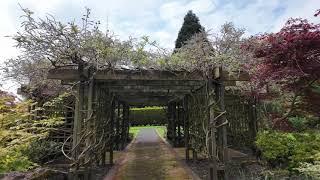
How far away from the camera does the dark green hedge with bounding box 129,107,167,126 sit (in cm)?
3362

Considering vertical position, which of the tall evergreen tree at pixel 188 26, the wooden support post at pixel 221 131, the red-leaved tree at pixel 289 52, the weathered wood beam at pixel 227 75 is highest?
the tall evergreen tree at pixel 188 26

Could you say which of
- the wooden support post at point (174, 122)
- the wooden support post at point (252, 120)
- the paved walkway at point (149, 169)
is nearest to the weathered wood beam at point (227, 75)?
the paved walkway at point (149, 169)

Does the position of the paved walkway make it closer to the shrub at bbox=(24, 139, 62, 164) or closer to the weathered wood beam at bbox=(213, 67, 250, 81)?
the shrub at bbox=(24, 139, 62, 164)

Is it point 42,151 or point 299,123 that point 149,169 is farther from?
point 299,123

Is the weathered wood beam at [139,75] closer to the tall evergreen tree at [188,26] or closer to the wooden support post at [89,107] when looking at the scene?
the wooden support post at [89,107]

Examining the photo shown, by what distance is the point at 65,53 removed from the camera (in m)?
6.20

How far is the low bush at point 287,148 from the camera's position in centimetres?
754

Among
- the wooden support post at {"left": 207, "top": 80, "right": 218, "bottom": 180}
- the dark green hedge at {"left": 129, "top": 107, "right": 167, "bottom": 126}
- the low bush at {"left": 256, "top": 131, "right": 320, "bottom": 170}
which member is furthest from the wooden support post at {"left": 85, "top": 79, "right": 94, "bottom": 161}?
the dark green hedge at {"left": 129, "top": 107, "right": 167, "bottom": 126}

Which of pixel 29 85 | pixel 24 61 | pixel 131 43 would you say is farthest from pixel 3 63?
pixel 131 43

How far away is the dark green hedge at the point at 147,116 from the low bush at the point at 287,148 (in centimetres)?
2510

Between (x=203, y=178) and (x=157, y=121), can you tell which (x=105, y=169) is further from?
(x=157, y=121)

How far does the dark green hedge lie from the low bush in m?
25.1

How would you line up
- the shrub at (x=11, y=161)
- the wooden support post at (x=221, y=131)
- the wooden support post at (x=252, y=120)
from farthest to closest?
the wooden support post at (x=252, y=120) → the wooden support post at (x=221, y=131) → the shrub at (x=11, y=161)

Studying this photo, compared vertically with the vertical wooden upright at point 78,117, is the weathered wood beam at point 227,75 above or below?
above
